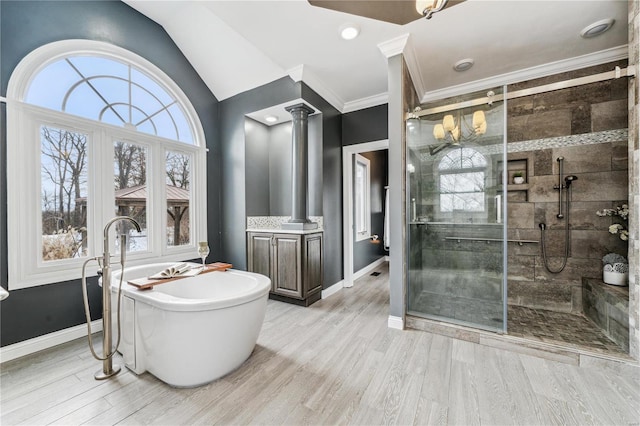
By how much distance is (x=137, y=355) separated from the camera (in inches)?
69.8

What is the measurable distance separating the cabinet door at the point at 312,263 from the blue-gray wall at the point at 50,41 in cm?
218

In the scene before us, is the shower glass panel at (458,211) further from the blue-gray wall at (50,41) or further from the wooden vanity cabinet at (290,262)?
the blue-gray wall at (50,41)

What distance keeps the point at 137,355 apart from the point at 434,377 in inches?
84.6

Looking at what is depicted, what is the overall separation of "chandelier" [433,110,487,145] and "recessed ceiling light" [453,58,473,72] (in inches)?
25.5

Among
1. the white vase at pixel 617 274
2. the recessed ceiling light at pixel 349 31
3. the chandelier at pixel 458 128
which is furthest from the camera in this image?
the chandelier at pixel 458 128

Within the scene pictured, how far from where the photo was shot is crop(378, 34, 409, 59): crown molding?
7.82 ft

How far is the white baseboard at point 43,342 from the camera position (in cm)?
194

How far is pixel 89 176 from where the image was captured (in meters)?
2.47

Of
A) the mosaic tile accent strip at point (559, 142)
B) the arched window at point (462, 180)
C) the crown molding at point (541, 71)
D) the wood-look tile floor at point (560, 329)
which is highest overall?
the crown molding at point (541, 71)

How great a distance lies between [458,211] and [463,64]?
1692 mm

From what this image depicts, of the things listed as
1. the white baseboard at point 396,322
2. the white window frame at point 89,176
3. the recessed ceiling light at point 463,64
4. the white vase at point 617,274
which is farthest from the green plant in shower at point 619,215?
the white window frame at point 89,176

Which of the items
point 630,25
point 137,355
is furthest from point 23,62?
point 630,25

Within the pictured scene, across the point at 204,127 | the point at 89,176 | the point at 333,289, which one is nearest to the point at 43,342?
the point at 89,176

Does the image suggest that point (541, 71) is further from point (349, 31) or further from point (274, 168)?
point (274, 168)
